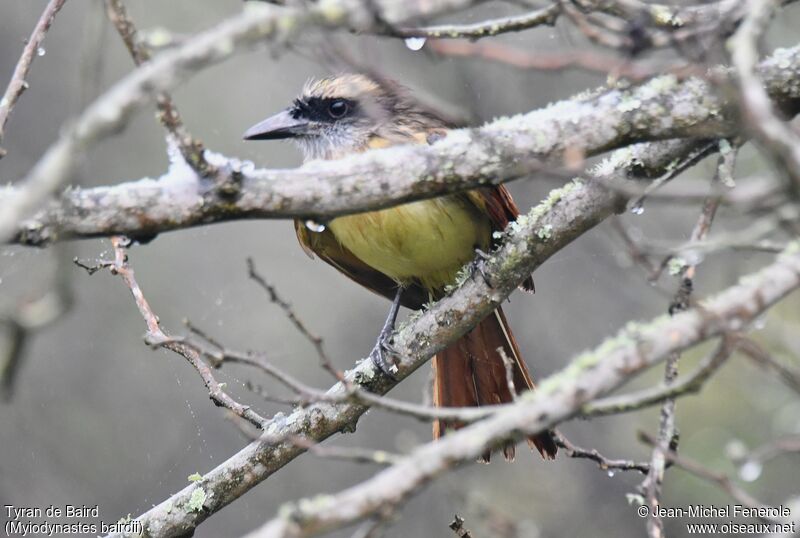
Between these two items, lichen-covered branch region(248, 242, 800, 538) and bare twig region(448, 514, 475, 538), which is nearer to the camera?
lichen-covered branch region(248, 242, 800, 538)

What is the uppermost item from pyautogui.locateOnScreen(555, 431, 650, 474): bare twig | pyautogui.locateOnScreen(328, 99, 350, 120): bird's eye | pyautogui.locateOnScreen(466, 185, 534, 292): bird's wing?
pyautogui.locateOnScreen(328, 99, 350, 120): bird's eye

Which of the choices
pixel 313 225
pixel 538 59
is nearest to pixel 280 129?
pixel 313 225

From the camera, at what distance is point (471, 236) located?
448cm

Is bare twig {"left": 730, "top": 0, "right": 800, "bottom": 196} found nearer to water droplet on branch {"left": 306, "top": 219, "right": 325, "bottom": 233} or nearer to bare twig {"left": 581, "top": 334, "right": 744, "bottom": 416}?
bare twig {"left": 581, "top": 334, "right": 744, "bottom": 416}

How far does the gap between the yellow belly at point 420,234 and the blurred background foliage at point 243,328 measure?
243 cm

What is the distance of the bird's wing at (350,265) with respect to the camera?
15.9 feet

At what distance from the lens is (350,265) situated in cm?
509

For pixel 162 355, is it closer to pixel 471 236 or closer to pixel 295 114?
pixel 295 114

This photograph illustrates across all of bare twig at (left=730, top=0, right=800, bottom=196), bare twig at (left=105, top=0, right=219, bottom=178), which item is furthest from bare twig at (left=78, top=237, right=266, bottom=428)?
bare twig at (left=730, top=0, right=800, bottom=196)

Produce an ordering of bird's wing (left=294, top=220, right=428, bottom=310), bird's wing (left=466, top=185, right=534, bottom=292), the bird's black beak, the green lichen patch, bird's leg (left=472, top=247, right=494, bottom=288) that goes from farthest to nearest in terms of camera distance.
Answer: the bird's black beak → bird's wing (left=294, top=220, right=428, bottom=310) → bird's wing (left=466, top=185, right=534, bottom=292) → bird's leg (left=472, top=247, right=494, bottom=288) → the green lichen patch

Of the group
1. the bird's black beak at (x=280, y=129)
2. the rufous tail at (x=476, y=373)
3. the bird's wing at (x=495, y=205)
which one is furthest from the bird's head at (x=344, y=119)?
the rufous tail at (x=476, y=373)

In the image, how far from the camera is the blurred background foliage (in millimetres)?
7305

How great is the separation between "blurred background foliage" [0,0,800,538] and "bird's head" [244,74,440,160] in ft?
6.43

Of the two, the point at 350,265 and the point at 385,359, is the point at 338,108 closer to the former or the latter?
the point at 350,265
